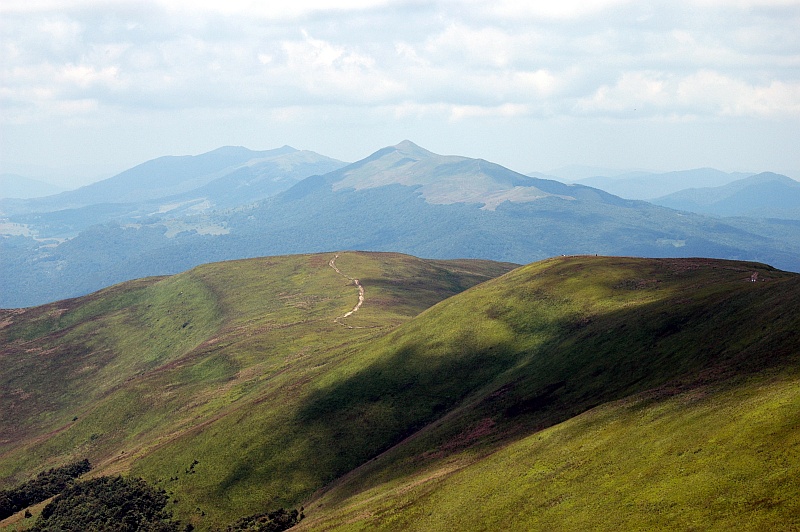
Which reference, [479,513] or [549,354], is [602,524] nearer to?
[479,513]

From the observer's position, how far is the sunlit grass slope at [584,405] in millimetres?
47844

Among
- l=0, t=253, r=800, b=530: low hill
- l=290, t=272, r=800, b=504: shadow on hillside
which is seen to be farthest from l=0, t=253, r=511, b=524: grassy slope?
l=290, t=272, r=800, b=504: shadow on hillside

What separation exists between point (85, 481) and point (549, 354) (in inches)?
3193

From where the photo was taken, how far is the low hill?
1997 inches

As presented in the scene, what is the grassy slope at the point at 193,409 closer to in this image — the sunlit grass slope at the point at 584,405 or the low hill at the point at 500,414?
the low hill at the point at 500,414

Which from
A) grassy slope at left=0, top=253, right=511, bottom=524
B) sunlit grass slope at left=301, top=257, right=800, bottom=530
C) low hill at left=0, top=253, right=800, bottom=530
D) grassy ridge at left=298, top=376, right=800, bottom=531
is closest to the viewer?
grassy ridge at left=298, top=376, right=800, bottom=531

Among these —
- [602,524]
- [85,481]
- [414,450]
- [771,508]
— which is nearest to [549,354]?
[414,450]

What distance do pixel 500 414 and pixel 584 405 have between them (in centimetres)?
1368

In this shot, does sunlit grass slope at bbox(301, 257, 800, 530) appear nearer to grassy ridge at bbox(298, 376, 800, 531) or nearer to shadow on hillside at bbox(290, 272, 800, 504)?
grassy ridge at bbox(298, 376, 800, 531)

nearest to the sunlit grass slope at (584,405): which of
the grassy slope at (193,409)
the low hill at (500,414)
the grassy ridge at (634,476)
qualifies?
the grassy ridge at (634,476)

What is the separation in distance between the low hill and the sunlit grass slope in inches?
11.4

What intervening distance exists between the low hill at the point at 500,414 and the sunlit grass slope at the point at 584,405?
0.29m

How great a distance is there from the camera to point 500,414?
90.2 m

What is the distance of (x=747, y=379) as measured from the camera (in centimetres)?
6172
